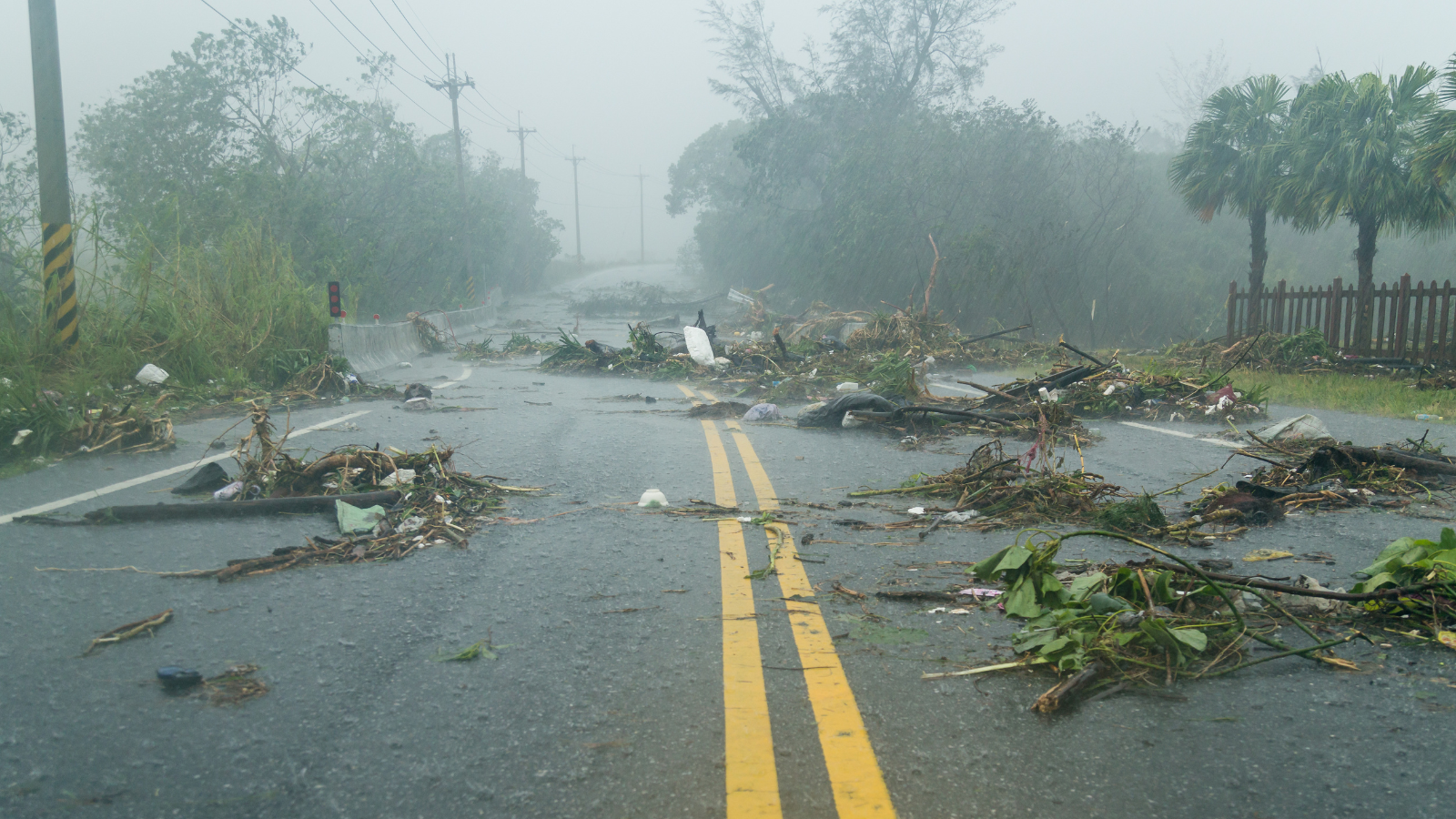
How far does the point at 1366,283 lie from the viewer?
737 inches

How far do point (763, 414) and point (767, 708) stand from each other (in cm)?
742

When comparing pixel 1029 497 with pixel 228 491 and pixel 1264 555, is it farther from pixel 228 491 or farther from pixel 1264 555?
pixel 228 491

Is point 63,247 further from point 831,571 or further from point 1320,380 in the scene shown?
point 1320,380

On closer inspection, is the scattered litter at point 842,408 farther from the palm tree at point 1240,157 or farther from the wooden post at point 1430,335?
the palm tree at point 1240,157

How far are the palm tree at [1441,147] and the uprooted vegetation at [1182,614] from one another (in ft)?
49.1

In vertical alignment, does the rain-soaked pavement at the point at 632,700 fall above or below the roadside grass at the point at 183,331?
below

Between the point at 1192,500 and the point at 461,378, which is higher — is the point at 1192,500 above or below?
below

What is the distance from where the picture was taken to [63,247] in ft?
37.5

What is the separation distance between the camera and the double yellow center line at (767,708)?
237 cm

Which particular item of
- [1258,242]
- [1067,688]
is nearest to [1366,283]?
[1258,242]

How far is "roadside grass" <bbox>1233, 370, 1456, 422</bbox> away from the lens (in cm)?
1022

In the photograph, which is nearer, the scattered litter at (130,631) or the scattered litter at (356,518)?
the scattered litter at (130,631)

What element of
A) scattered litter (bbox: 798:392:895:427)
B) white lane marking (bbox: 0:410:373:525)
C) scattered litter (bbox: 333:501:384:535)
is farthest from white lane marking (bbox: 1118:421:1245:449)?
white lane marking (bbox: 0:410:373:525)

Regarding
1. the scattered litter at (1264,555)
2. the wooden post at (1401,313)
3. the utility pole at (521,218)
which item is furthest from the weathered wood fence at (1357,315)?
the utility pole at (521,218)
